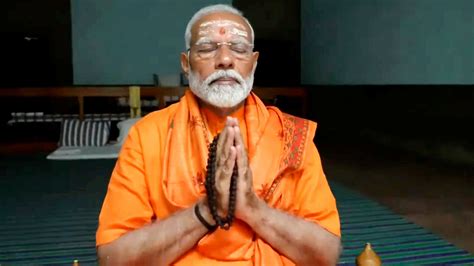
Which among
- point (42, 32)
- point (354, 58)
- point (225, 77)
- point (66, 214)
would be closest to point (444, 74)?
point (354, 58)

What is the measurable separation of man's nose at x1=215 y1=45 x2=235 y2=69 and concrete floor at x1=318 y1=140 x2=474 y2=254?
2.30m

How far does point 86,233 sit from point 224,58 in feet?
7.50

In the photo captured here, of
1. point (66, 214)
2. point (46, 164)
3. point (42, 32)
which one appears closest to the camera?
point (66, 214)

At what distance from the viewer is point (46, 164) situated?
5598 mm

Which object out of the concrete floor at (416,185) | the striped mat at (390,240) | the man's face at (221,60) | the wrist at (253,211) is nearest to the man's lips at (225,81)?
the man's face at (221,60)

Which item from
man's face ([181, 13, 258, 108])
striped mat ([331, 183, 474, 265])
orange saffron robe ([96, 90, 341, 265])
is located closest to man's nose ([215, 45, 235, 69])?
man's face ([181, 13, 258, 108])

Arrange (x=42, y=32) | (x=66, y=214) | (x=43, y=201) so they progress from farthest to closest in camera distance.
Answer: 1. (x=42, y=32)
2. (x=43, y=201)
3. (x=66, y=214)

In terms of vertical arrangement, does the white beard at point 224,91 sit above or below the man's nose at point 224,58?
below

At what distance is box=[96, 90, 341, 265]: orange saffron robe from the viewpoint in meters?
1.25

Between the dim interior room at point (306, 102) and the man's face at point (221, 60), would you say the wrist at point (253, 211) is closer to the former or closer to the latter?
the man's face at point (221, 60)

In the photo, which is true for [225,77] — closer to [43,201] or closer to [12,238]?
[12,238]

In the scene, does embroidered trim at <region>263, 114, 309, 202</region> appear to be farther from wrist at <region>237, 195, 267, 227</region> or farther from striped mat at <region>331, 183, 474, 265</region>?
striped mat at <region>331, 183, 474, 265</region>

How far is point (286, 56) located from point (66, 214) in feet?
20.7

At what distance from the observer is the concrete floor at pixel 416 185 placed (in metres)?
3.53
